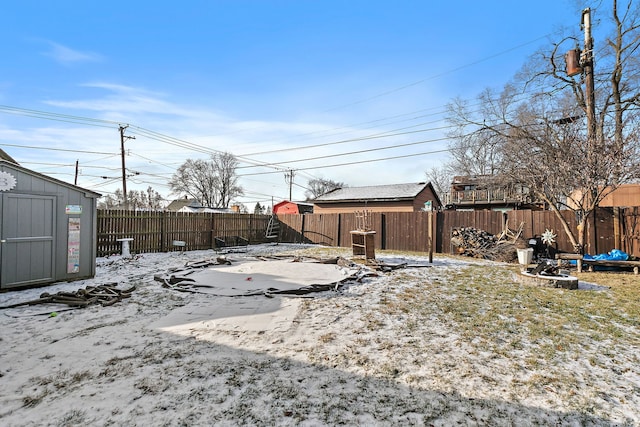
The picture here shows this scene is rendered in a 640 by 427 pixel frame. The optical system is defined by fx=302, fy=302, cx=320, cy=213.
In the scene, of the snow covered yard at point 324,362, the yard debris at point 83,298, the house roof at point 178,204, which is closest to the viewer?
the snow covered yard at point 324,362

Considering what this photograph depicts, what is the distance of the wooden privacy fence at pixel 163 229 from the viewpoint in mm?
9641

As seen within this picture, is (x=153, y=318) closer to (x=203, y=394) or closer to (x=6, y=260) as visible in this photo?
(x=203, y=394)

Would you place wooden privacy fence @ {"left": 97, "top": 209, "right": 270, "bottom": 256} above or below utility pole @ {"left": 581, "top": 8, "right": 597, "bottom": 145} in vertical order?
below

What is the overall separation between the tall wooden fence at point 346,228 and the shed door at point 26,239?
4181 millimetres

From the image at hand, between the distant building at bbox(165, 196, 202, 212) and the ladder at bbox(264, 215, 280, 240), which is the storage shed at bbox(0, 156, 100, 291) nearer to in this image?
the ladder at bbox(264, 215, 280, 240)

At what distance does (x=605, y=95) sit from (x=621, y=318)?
13.2 meters

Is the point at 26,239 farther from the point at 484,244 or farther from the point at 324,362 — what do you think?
the point at 484,244

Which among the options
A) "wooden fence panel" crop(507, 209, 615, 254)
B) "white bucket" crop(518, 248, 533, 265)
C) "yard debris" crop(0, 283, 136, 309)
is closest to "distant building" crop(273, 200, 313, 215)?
"wooden fence panel" crop(507, 209, 615, 254)

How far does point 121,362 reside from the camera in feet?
8.71

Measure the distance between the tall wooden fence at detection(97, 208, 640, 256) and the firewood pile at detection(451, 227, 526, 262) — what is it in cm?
37

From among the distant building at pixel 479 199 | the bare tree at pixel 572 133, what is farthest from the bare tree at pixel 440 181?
the bare tree at pixel 572 133

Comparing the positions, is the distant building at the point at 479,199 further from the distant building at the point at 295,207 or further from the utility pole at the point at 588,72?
the distant building at the point at 295,207

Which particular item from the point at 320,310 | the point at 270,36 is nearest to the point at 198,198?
the point at 270,36

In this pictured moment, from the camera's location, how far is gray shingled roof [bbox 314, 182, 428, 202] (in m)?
19.2
